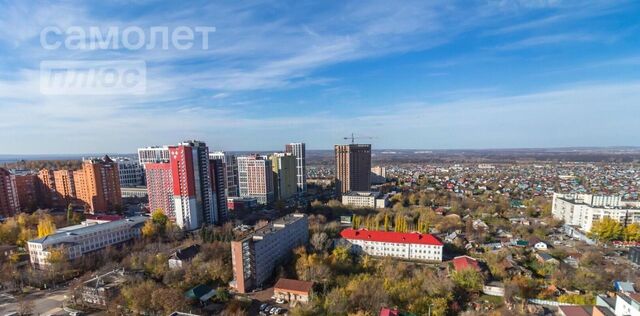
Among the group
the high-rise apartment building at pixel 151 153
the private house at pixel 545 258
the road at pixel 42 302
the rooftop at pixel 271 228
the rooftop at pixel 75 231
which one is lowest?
the private house at pixel 545 258

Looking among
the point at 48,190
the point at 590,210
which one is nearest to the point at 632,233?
the point at 590,210

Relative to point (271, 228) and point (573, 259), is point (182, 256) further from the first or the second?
point (573, 259)

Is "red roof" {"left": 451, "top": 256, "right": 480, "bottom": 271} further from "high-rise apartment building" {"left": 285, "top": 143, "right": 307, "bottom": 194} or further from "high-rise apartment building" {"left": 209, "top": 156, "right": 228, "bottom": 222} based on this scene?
"high-rise apartment building" {"left": 285, "top": 143, "right": 307, "bottom": 194}

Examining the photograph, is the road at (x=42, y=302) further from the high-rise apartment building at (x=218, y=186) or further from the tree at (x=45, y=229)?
the high-rise apartment building at (x=218, y=186)

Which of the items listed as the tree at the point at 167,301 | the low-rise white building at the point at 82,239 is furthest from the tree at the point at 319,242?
the low-rise white building at the point at 82,239

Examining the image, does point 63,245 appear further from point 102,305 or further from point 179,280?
point 179,280

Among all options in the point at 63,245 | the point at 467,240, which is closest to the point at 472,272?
the point at 467,240
